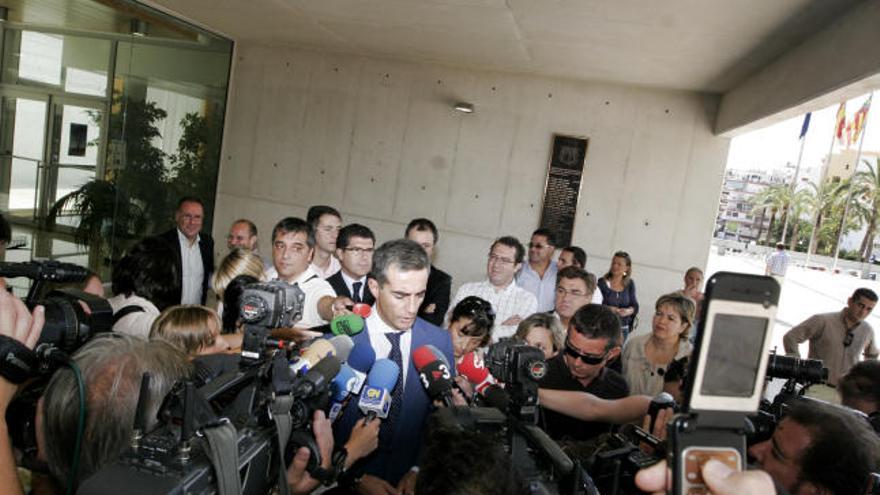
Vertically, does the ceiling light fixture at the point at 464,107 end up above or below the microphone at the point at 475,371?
above

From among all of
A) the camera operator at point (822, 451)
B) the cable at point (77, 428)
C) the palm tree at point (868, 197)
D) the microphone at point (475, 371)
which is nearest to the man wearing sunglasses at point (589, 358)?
the microphone at point (475, 371)

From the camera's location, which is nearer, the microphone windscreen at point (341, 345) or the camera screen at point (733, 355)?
the camera screen at point (733, 355)

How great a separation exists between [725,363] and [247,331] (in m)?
1.06

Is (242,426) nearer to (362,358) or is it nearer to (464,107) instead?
(362,358)

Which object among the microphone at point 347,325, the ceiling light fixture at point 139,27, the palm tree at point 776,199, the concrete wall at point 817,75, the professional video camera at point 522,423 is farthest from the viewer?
the palm tree at point 776,199

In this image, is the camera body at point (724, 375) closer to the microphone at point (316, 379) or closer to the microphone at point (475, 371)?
the microphone at point (316, 379)

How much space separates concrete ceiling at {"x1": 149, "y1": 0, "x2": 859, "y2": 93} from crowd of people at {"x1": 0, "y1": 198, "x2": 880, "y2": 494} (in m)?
2.05

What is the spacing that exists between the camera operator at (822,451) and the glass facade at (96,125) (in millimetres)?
6543

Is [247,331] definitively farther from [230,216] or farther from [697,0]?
[230,216]

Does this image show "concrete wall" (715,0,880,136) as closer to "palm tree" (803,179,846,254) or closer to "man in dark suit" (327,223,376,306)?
"man in dark suit" (327,223,376,306)

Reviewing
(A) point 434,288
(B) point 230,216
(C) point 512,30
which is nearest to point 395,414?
(A) point 434,288

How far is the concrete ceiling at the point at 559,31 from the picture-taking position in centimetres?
430

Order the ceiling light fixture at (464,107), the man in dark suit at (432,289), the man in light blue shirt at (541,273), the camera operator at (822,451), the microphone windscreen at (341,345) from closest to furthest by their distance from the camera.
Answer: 1. the camera operator at (822,451)
2. the microphone windscreen at (341,345)
3. the man in dark suit at (432,289)
4. the man in light blue shirt at (541,273)
5. the ceiling light fixture at (464,107)

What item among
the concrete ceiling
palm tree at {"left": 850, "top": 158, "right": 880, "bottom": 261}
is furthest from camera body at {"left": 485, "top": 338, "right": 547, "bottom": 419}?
palm tree at {"left": 850, "top": 158, "right": 880, "bottom": 261}
